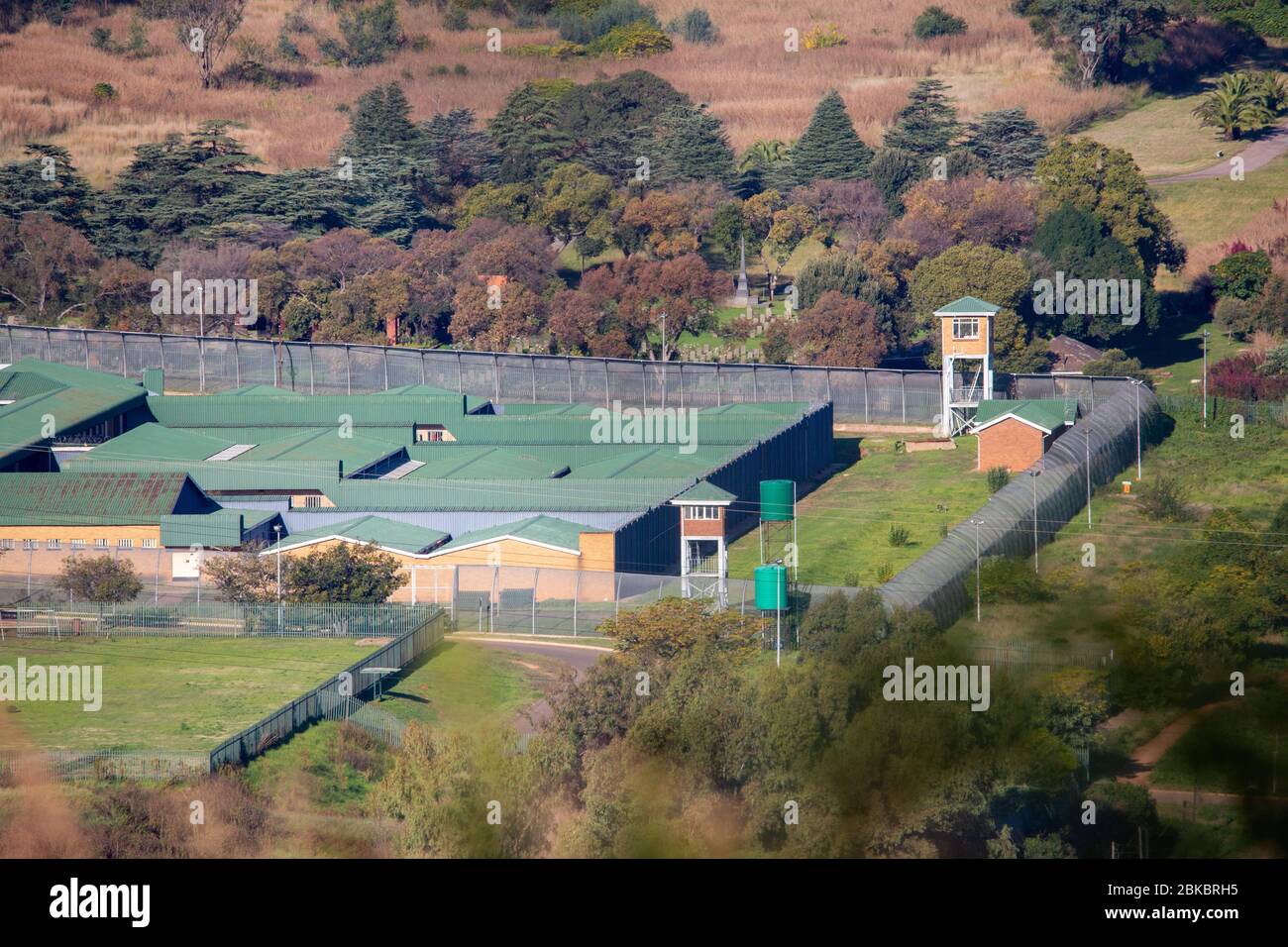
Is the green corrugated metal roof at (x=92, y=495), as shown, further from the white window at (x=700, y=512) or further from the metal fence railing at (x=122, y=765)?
the metal fence railing at (x=122, y=765)

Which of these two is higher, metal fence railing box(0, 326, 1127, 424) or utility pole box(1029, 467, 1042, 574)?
metal fence railing box(0, 326, 1127, 424)

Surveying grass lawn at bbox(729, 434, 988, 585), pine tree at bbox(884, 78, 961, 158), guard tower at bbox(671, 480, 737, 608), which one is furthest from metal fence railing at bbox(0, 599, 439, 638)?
pine tree at bbox(884, 78, 961, 158)

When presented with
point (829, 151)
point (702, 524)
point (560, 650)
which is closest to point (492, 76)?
point (829, 151)

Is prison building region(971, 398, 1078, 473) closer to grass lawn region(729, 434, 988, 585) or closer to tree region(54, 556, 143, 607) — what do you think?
grass lawn region(729, 434, 988, 585)

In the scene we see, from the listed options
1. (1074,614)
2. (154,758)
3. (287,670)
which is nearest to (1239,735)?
(1074,614)

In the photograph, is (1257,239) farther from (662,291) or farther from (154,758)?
(154,758)
